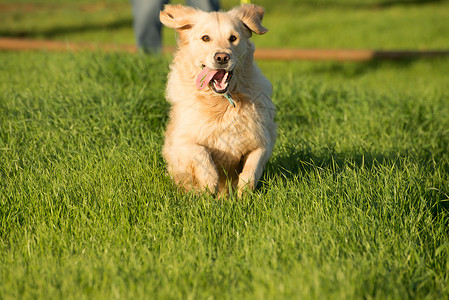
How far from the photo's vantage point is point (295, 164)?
13.0ft

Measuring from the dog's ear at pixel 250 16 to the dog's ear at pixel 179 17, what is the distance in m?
0.28

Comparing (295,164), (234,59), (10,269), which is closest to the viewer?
(10,269)

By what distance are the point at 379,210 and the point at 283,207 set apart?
1.82 ft

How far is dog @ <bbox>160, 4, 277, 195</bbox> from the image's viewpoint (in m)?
3.30

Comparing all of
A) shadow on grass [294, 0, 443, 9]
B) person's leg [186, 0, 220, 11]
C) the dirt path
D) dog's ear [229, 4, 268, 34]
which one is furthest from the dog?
shadow on grass [294, 0, 443, 9]

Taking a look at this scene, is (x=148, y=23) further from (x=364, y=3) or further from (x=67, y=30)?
(x=364, y=3)

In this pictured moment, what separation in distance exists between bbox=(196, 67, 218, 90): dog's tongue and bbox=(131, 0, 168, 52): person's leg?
3168 millimetres

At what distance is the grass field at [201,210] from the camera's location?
7.72 feet

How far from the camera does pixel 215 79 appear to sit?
3.36 m

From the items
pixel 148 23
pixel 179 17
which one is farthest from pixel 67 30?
pixel 179 17

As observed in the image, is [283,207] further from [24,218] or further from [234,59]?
[24,218]

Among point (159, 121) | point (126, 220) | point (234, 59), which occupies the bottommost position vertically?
point (159, 121)

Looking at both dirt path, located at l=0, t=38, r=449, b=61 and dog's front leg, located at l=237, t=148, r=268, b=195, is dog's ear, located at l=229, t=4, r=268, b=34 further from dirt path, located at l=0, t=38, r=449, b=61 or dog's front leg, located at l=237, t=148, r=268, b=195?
dirt path, located at l=0, t=38, r=449, b=61

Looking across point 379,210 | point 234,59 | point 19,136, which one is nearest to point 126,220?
point 234,59
